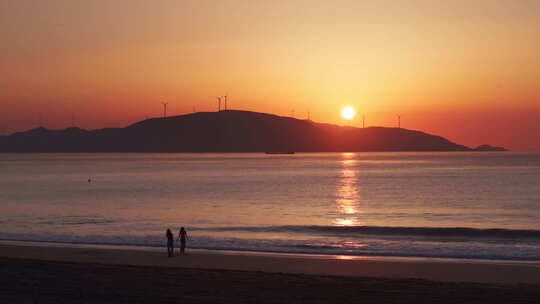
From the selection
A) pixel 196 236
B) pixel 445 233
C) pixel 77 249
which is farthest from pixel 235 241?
pixel 445 233

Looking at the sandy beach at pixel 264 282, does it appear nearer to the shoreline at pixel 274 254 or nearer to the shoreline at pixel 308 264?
the shoreline at pixel 308 264

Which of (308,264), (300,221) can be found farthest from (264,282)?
(300,221)

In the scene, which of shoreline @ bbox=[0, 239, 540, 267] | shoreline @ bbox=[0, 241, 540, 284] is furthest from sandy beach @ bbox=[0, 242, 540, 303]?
shoreline @ bbox=[0, 239, 540, 267]

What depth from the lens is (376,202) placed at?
74.2 meters

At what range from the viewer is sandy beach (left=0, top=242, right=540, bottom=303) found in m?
17.7

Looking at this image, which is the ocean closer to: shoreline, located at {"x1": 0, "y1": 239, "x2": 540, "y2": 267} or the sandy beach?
shoreline, located at {"x1": 0, "y1": 239, "x2": 540, "y2": 267}

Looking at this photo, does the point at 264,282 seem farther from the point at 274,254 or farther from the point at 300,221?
the point at 300,221

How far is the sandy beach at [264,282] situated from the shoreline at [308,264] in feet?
0.15

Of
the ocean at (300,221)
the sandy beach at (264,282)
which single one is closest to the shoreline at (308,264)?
the sandy beach at (264,282)

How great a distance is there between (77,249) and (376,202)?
153ft

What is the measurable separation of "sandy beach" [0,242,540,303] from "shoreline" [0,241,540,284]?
44 millimetres

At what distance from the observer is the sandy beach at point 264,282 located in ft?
58.0

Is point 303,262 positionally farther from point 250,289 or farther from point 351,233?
point 351,233

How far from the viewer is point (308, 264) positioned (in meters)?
28.3
